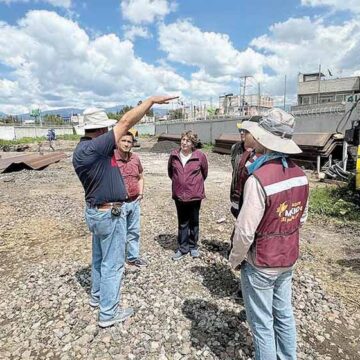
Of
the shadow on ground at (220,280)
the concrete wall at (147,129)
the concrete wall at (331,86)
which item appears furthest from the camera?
the concrete wall at (147,129)

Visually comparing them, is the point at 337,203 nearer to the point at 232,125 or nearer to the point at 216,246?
the point at 216,246

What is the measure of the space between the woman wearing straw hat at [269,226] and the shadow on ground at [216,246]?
2.71 m

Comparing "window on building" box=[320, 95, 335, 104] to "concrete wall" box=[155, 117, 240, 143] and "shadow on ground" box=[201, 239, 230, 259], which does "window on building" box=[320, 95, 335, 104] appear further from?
"shadow on ground" box=[201, 239, 230, 259]

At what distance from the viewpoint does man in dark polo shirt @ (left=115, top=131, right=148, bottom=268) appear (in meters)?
4.71

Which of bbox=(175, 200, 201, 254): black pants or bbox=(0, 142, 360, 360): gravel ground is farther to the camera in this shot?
bbox=(175, 200, 201, 254): black pants

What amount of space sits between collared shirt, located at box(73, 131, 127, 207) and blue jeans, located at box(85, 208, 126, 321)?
0.15 metres

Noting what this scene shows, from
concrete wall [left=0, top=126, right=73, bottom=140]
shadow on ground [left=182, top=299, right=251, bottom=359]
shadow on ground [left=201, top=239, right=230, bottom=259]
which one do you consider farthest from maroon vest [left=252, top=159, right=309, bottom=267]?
concrete wall [left=0, top=126, right=73, bottom=140]

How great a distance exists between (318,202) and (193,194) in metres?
4.88

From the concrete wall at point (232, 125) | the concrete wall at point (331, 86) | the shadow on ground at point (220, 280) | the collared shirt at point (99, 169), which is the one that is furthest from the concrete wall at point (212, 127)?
the collared shirt at point (99, 169)

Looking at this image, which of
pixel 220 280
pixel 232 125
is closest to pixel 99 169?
→ pixel 220 280

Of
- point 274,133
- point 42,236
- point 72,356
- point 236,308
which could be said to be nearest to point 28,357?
point 72,356

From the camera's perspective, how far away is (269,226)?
7.66 ft

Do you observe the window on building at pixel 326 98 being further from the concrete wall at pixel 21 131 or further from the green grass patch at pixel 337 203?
the green grass patch at pixel 337 203

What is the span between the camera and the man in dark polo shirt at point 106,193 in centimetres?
293
